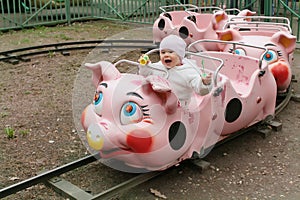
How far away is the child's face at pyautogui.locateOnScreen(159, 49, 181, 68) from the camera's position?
3.27 metres

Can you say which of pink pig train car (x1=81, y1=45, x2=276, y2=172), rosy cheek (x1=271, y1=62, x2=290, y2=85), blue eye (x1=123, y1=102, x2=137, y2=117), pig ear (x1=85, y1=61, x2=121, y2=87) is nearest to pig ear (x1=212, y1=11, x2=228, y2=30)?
rosy cheek (x1=271, y1=62, x2=290, y2=85)

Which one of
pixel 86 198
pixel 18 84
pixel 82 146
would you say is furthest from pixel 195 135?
pixel 18 84

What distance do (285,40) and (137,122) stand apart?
2.60 m

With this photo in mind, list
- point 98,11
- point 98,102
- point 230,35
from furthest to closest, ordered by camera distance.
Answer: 1. point 98,11
2. point 230,35
3. point 98,102

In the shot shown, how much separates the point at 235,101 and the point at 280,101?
1638mm

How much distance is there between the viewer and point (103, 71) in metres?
3.26

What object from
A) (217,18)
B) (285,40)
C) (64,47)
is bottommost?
(64,47)

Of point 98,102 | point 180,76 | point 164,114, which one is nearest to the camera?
point 164,114

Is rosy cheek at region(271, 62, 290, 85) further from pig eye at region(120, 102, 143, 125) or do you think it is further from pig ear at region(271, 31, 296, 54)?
pig eye at region(120, 102, 143, 125)

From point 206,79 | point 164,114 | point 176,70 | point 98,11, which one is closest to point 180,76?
point 176,70

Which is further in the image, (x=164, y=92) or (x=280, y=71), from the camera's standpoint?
(x=280, y=71)

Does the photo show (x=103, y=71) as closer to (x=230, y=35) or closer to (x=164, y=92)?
(x=164, y=92)

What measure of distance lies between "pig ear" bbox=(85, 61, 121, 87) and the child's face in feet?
1.17

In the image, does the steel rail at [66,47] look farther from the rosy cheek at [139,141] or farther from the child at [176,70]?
the rosy cheek at [139,141]
